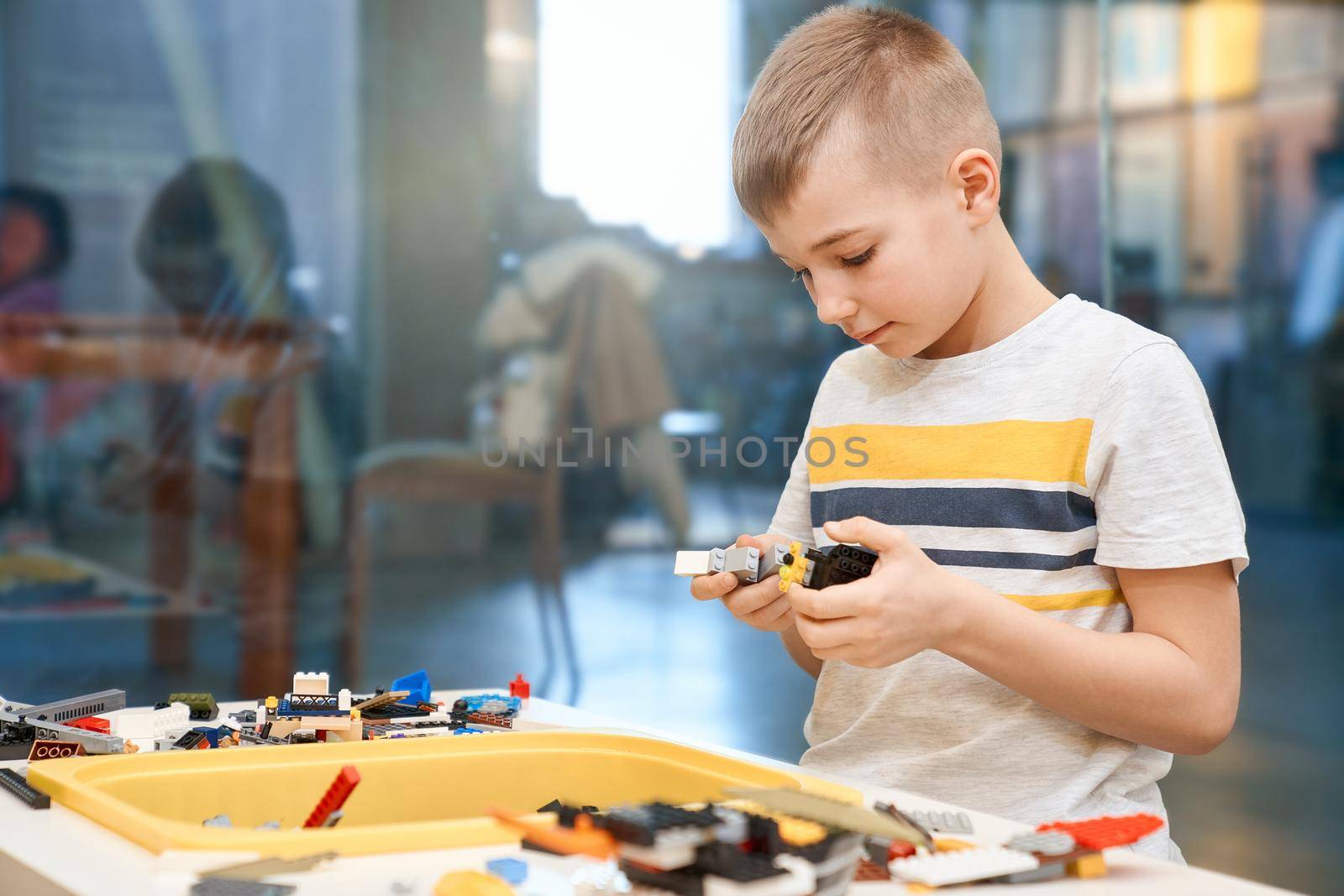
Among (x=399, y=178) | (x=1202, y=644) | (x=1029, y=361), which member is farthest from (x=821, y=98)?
(x=399, y=178)

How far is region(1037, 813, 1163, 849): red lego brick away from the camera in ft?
1.76

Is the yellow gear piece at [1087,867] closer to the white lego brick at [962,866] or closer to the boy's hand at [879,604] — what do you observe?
the white lego brick at [962,866]

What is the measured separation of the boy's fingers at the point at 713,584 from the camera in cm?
85

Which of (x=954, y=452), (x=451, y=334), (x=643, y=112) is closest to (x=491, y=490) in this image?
(x=451, y=334)

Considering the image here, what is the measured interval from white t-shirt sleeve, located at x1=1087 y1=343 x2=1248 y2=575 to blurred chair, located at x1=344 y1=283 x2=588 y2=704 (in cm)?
158

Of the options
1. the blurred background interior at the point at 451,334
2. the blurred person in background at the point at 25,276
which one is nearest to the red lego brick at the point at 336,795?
the blurred background interior at the point at 451,334

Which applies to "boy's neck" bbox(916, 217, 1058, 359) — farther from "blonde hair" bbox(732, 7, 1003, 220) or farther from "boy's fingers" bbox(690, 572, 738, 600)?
"boy's fingers" bbox(690, 572, 738, 600)

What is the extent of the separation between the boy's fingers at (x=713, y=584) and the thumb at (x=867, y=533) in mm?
146

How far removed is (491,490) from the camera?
239 centimetres

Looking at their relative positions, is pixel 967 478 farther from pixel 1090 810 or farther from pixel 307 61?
pixel 307 61

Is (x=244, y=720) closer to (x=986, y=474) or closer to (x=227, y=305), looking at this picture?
(x=986, y=474)

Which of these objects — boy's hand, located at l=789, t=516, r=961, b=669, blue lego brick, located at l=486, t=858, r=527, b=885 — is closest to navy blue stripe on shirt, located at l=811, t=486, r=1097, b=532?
boy's hand, located at l=789, t=516, r=961, b=669

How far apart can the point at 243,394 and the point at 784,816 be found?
2.00 metres

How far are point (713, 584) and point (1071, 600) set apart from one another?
0.26m
